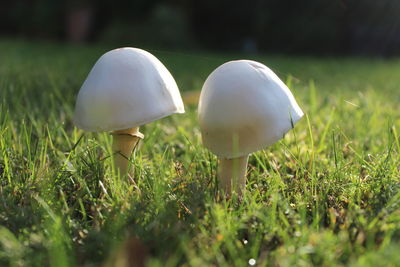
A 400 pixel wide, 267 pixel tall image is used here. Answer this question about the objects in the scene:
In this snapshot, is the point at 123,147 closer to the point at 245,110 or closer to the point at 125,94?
the point at 125,94

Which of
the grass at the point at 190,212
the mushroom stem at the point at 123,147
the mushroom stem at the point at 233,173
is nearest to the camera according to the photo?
the grass at the point at 190,212

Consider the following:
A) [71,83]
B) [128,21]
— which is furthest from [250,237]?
[128,21]

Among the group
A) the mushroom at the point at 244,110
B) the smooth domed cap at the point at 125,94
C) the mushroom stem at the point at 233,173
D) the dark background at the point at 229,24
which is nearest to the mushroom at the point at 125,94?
the smooth domed cap at the point at 125,94

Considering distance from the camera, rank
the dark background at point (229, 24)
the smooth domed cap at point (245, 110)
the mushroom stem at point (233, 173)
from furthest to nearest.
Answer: the dark background at point (229, 24), the mushroom stem at point (233, 173), the smooth domed cap at point (245, 110)

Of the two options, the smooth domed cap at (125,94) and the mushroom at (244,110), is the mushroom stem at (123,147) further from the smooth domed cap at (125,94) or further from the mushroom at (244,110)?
the mushroom at (244,110)

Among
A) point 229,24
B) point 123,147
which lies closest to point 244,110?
point 123,147

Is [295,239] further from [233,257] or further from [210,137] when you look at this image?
[210,137]

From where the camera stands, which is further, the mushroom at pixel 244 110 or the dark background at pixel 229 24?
the dark background at pixel 229 24
